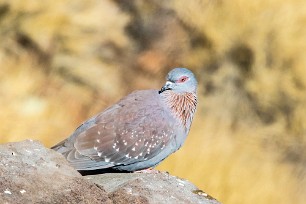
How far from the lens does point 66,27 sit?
313 inches

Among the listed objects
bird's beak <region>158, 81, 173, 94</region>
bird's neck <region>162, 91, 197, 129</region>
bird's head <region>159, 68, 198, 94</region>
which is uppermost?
bird's head <region>159, 68, 198, 94</region>

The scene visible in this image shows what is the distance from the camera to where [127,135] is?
5914 mm

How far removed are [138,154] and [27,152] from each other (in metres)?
0.87

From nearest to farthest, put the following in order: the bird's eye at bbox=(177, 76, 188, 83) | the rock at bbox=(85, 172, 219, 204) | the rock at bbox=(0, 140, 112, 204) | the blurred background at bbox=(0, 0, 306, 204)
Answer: the rock at bbox=(0, 140, 112, 204) < the rock at bbox=(85, 172, 219, 204) < the bird's eye at bbox=(177, 76, 188, 83) < the blurred background at bbox=(0, 0, 306, 204)

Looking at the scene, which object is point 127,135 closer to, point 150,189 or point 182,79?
point 182,79

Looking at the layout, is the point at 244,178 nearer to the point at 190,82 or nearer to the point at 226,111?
the point at 226,111

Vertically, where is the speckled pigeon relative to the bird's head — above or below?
below

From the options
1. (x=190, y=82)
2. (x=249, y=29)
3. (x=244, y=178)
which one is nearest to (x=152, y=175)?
(x=190, y=82)

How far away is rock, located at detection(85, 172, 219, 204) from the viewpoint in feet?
16.2

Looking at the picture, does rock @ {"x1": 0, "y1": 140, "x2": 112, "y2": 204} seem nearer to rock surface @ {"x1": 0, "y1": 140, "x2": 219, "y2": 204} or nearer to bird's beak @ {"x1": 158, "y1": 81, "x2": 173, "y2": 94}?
rock surface @ {"x1": 0, "y1": 140, "x2": 219, "y2": 204}

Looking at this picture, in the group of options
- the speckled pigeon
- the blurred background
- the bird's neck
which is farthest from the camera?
the blurred background

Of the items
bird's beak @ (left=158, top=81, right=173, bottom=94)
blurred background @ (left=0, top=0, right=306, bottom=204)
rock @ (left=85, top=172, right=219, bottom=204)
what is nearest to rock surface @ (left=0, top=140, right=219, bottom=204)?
rock @ (left=85, top=172, right=219, bottom=204)

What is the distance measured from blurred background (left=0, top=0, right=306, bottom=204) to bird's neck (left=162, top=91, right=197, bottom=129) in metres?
1.38

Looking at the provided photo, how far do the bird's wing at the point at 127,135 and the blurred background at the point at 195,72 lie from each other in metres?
1.53
